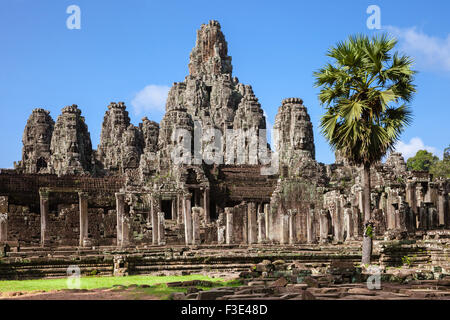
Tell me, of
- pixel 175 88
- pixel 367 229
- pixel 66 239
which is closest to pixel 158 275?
pixel 367 229

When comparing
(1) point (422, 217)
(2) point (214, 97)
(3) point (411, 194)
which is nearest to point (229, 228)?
(1) point (422, 217)

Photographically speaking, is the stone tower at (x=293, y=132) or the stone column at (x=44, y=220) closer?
the stone column at (x=44, y=220)

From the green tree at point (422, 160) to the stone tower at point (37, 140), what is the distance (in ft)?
119

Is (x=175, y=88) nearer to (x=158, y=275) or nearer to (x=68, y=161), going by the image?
(x=68, y=161)

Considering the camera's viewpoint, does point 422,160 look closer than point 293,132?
No

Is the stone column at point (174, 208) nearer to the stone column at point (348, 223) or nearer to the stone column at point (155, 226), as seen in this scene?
the stone column at point (155, 226)

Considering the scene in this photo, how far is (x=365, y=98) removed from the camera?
19.0 meters

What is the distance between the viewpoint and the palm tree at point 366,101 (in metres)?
18.7

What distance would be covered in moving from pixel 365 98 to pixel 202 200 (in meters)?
21.4

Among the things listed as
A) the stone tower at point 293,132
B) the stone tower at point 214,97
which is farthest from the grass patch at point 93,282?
the stone tower at point 214,97

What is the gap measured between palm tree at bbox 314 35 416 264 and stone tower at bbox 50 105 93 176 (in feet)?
99.9

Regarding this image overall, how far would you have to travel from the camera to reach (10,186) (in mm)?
37156

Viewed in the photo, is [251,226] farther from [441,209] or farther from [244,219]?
[441,209]
